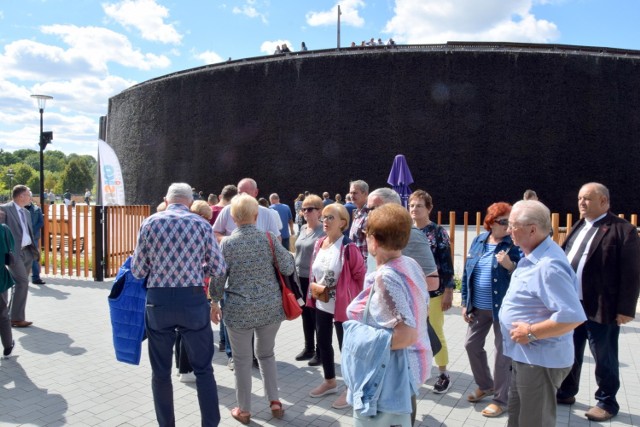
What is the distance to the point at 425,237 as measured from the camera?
12.9 ft

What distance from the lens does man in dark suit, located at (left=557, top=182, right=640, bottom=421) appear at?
3727 millimetres

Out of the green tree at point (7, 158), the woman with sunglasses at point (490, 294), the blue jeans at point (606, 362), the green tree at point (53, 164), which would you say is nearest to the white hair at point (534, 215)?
the woman with sunglasses at point (490, 294)

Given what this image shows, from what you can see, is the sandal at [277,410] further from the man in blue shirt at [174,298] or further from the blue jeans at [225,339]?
the blue jeans at [225,339]

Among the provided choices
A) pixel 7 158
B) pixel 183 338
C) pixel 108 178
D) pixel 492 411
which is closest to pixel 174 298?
pixel 183 338

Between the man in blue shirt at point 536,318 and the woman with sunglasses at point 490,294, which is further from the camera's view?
the woman with sunglasses at point 490,294

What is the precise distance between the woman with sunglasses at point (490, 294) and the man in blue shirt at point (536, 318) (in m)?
1.04

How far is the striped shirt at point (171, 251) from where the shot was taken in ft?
10.6

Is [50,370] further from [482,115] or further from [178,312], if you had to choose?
Answer: [482,115]

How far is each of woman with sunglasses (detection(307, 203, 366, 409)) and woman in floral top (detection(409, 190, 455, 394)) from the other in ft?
2.02

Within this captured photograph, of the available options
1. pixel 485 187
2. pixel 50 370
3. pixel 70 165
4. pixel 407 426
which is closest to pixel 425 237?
pixel 407 426

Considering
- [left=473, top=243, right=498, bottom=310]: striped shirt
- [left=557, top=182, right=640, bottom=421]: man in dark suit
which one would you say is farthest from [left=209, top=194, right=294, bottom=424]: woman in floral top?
[left=557, top=182, right=640, bottom=421]: man in dark suit

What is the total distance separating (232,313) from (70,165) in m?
96.9

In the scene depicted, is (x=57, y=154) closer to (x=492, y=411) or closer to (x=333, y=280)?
(x=333, y=280)

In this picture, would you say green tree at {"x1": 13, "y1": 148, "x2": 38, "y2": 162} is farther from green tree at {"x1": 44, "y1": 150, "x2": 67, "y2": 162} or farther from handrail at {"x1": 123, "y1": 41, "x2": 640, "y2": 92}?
handrail at {"x1": 123, "y1": 41, "x2": 640, "y2": 92}
